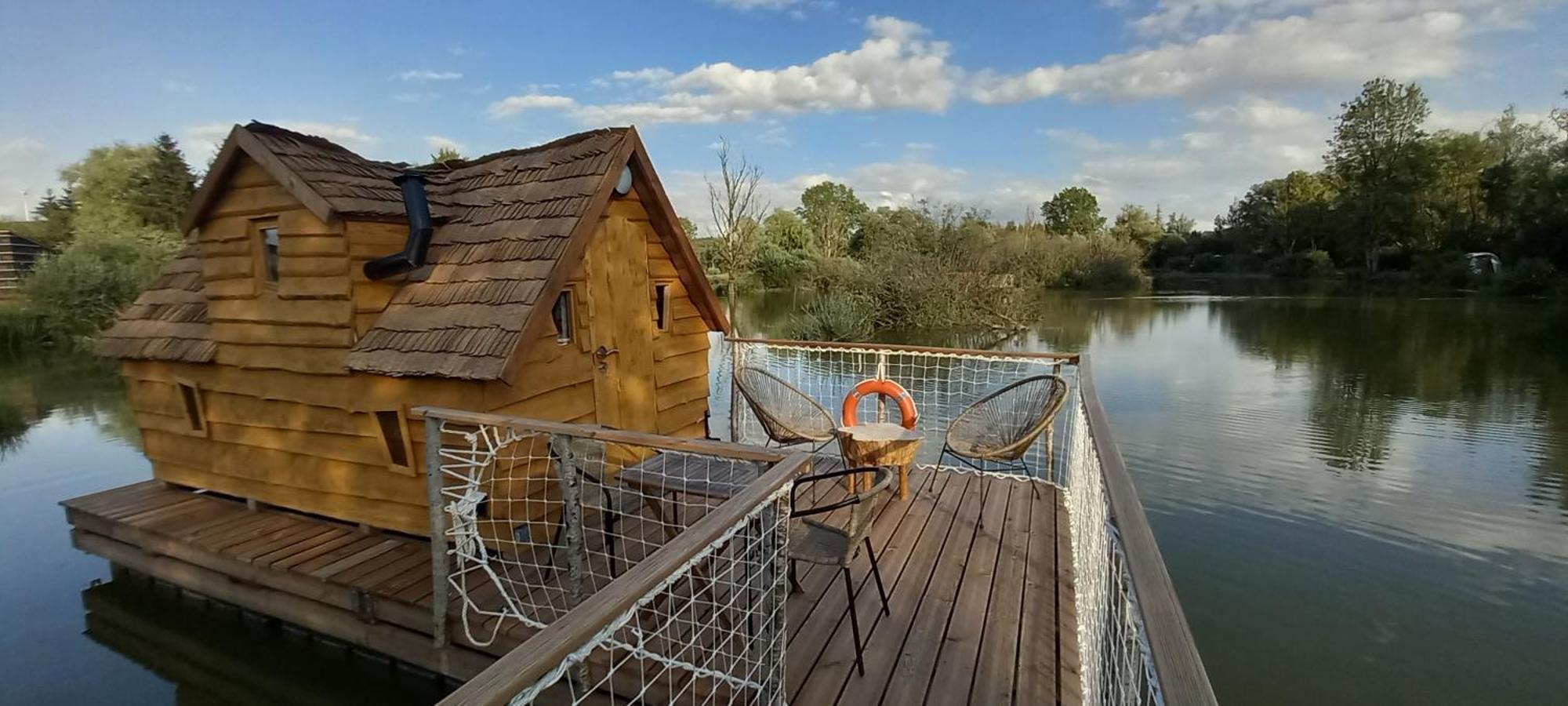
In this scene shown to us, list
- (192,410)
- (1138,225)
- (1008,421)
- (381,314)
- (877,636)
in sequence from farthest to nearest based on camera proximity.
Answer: (1138,225) < (192,410) < (1008,421) < (381,314) < (877,636)

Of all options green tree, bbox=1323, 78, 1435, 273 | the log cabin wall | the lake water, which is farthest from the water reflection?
green tree, bbox=1323, 78, 1435, 273

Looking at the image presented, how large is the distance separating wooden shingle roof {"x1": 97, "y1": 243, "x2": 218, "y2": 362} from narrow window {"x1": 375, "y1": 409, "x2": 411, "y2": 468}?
160 cm

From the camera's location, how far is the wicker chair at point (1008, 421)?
159 inches

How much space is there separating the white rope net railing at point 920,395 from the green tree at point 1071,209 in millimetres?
42077

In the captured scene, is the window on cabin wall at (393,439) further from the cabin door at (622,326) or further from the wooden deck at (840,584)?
the cabin door at (622,326)

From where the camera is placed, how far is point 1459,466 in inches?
284

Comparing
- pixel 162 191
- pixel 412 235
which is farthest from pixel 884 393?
pixel 162 191

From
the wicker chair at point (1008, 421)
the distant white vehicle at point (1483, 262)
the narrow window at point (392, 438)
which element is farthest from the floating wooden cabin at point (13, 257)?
the distant white vehicle at point (1483, 262)

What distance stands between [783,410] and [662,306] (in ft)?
4.09

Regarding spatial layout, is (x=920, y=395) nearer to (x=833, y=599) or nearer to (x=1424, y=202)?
(x=833, y=599)

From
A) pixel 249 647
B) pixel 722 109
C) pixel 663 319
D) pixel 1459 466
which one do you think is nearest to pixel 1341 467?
pixel 1459 466

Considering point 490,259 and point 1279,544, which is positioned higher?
point 490,259

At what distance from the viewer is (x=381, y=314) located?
399 centimetres

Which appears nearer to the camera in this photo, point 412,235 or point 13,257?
point 412,235
